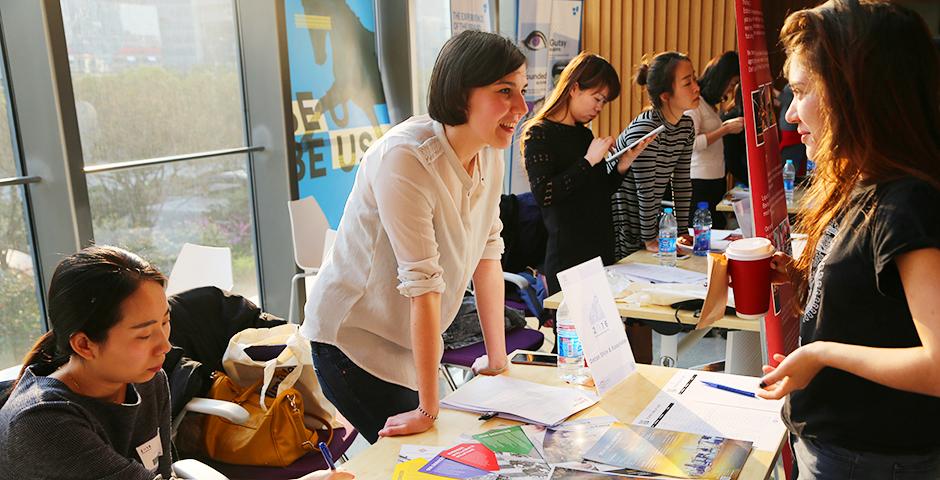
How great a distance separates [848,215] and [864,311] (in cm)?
16

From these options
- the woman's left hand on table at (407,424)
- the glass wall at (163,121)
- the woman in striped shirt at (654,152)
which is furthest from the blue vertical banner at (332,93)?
the woman's left hand on table at (407,424)

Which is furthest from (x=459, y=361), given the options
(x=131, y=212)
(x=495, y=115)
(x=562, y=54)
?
(x=562, y=54)

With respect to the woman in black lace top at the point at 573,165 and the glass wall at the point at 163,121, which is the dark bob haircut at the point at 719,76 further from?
the glass wall at the point at 163,121

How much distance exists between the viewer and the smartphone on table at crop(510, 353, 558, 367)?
87.5 inches

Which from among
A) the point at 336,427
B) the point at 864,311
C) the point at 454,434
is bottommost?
the point at 336,427

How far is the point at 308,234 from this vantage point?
13.8ft

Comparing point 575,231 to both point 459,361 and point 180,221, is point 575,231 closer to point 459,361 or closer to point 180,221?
point 459,361

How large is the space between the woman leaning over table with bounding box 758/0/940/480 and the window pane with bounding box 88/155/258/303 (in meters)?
3.38

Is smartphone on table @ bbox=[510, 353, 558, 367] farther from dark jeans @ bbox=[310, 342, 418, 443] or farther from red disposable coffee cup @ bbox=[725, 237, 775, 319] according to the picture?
red disposable coffee cup @ bbox=[725, 237, 775, 319]

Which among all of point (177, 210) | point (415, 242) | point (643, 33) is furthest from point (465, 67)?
point (643, 33)

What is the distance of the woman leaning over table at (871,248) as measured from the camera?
1.19m

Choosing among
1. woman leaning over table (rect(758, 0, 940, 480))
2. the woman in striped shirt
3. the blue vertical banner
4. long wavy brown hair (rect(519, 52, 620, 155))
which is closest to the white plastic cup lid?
woman leaning over table (rect(758, 0, 940, 480))

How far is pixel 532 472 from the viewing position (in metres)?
1.57

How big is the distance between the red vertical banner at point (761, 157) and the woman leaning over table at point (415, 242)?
868mm
